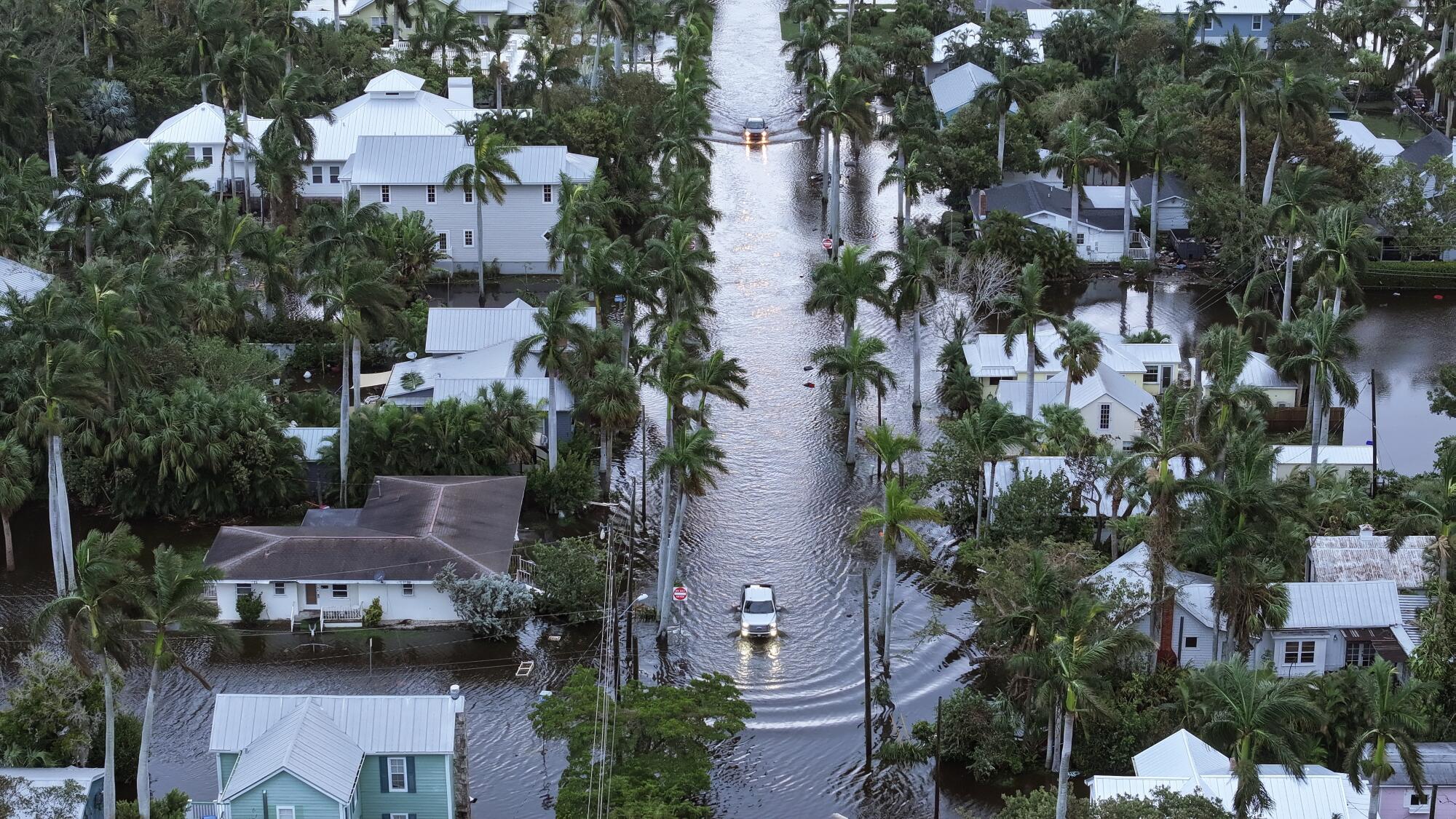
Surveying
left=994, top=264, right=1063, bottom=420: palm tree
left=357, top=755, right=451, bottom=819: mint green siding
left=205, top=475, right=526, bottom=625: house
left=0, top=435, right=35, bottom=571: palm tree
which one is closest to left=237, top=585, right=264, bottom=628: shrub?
left=205, top=475, right=526, bottom=625: house

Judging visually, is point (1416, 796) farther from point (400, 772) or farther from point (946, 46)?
point (946, 46)

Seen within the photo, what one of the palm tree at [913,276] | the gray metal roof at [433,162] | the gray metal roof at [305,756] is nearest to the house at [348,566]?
the gray metal roof at [305,756]

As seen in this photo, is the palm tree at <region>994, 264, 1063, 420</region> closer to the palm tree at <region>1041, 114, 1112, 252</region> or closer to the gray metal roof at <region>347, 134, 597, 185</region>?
the palm tree at <region>1041, 114, 1112, 252</region>

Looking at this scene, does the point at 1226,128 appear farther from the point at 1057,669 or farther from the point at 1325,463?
the point at 1057,669

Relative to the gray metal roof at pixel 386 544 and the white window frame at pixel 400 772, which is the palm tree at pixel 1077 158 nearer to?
the gray metal roof at pixel 386 544

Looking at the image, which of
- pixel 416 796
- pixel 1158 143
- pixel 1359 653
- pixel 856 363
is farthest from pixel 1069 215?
pixel 416 796

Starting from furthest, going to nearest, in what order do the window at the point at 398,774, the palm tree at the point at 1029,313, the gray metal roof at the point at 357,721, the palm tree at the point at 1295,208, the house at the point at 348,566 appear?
the palm tree at the point at 1295,208 < the palm tree at the point at 1029,313 < the house at the point at 348,566 < the window at the point at 398,774 < the gray metal roof at the point at 357,721

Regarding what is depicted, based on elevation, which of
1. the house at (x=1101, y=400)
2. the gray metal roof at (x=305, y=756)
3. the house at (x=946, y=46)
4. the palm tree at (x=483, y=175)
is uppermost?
the house at (x=946, y=46)
